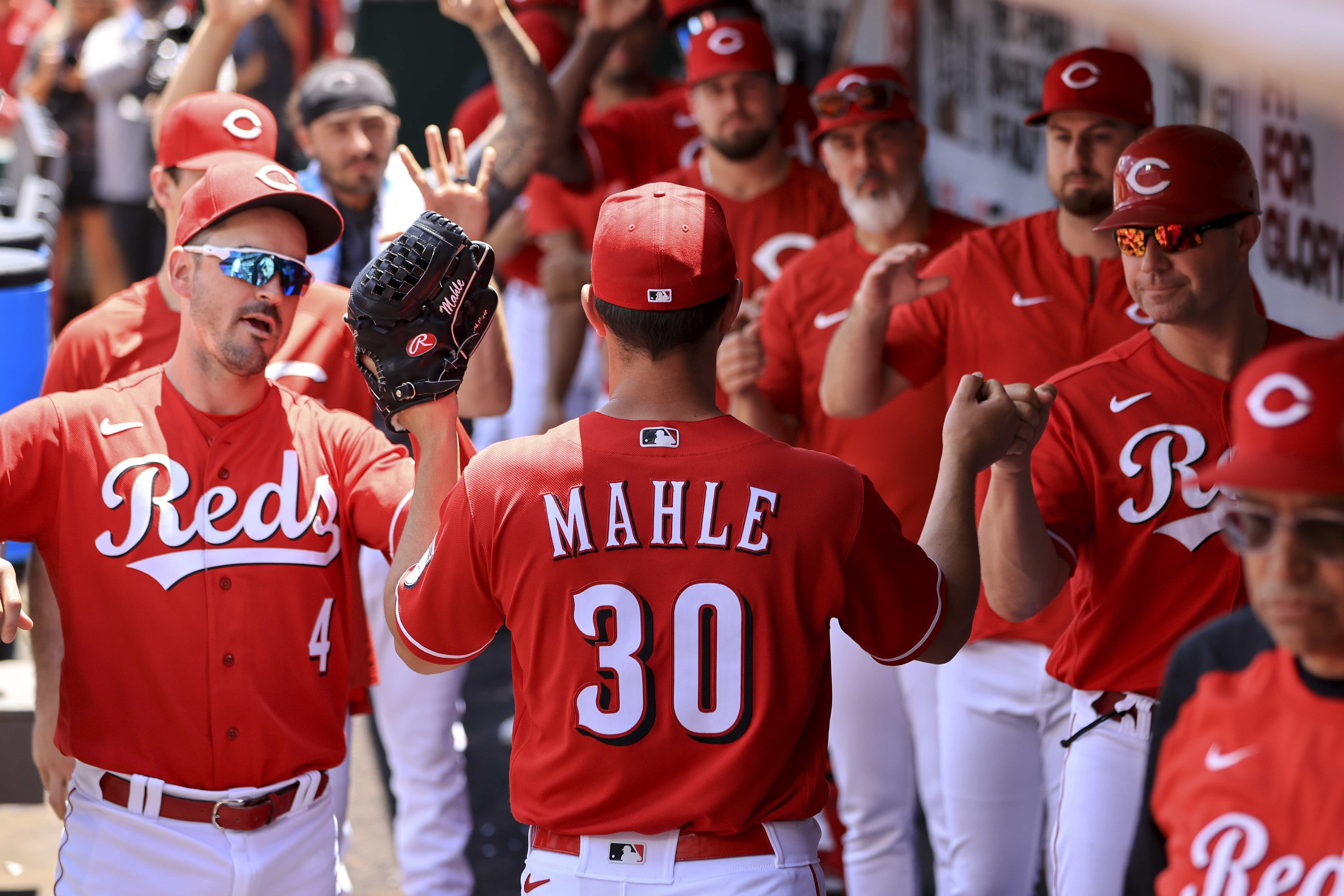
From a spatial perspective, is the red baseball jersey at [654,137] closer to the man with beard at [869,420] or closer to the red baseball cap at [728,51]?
the red baseball cap at [728,51]

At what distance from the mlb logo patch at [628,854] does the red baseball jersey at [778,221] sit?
2520mm

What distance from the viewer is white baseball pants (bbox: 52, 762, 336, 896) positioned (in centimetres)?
265

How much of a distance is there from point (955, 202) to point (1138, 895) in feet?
17.1

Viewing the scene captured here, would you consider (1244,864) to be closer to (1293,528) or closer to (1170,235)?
(1293,528)

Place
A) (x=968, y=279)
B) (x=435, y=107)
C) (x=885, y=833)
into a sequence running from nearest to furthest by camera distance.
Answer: (x=968, y=279) → (x=885, y=833) → (x=435, y=107)

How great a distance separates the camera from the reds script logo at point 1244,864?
166 centimetres

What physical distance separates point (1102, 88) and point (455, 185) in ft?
5.16

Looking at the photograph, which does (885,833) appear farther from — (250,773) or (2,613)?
(2,613)

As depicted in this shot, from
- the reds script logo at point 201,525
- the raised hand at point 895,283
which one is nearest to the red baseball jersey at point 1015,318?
the raised hand at point 895,283

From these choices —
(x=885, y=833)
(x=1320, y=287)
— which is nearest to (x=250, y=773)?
(x=885, y=833)

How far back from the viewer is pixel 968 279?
11.9 ft

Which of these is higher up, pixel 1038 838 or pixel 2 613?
pixel 2 613

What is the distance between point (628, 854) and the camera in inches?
85.7

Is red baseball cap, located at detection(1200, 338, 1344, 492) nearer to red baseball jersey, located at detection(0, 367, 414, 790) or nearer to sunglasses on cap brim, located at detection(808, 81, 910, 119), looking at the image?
red baseball jersey, located at detection(0, 367, 414, 790)
